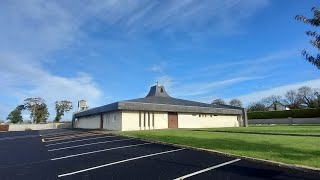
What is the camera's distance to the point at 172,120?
3838cm

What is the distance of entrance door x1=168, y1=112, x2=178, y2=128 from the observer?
125ft

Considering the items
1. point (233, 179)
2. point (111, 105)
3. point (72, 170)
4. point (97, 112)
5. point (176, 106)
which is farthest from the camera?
point (97, 112)

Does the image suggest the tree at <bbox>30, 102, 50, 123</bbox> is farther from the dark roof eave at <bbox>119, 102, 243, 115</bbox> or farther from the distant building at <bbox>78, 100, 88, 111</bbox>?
the dark roof eave at <bbox>119, 102, 243, 115</bbox>

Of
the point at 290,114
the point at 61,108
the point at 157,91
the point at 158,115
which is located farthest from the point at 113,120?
the point at 61,108

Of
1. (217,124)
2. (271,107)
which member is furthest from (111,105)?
(271,107)

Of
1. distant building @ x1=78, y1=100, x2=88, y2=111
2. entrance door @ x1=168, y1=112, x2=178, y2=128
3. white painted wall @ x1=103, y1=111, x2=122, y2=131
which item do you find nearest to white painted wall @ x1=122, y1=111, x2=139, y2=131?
white painted wall @ x1=103, y1=111, x2=122, y2=131

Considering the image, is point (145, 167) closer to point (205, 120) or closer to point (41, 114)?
point (205, 120)

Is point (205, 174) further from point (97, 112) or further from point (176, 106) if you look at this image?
point (97, 112)

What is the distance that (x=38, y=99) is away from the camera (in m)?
90.8

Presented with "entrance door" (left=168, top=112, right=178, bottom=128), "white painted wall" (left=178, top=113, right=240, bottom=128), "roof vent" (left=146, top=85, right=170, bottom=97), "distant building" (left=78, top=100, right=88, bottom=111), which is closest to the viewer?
"entrance door" (left=168, top=112, right=178, bottom=128)

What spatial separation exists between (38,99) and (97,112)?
56125mm

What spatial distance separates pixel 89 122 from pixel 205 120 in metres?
17.9

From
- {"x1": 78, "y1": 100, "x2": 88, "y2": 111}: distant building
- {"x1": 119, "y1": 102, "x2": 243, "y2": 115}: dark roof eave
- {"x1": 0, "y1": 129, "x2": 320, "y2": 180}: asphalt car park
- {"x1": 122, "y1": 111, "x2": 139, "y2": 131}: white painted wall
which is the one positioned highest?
{"x1": 78, "y1": 100, "x2": 88, "y2": 111}: distant building

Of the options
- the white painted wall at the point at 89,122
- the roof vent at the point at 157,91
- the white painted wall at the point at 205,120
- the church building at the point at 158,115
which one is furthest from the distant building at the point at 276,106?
the white painted wall at the point at 89,122
